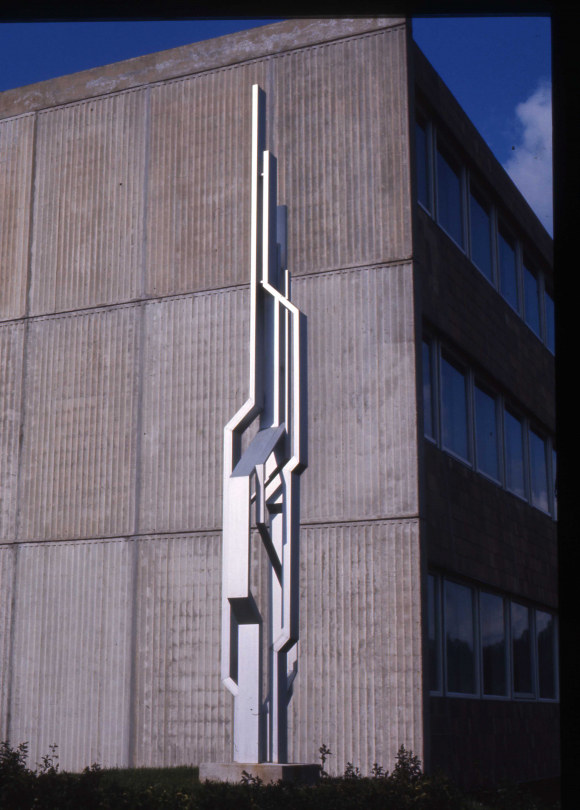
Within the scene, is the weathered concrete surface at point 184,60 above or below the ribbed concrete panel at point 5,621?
above

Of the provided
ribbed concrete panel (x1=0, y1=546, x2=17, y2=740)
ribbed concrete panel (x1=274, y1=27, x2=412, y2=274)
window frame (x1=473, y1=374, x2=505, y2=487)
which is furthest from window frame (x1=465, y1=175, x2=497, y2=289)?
ribbed concrete panel (x1=0, y1=546, x2=17, y2=740)

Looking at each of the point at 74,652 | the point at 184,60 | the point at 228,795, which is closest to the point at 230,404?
A: the point at 74,652

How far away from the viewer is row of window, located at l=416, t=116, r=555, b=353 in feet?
53.0

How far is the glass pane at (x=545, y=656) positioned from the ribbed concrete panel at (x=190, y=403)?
313 inches

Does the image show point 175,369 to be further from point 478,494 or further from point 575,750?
point 575,750

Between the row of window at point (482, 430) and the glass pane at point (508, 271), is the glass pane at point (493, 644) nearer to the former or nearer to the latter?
the row of window at point (482, 430)

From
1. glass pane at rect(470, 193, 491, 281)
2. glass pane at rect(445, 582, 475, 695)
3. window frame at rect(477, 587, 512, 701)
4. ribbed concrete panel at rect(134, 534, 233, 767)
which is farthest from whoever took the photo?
glass pane at rect(470, 193, 491, 281)

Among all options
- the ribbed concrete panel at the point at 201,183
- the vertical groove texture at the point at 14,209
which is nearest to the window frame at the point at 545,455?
the ribbed concrete panel at the point at 201,183

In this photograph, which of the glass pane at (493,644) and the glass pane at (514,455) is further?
the glass pane at (514,455)

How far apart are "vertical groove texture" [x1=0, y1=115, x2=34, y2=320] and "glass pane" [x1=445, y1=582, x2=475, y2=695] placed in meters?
7.82

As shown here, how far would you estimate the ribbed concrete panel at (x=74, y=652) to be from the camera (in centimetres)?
1430

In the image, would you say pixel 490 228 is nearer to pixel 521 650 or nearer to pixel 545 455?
pixel 545 455

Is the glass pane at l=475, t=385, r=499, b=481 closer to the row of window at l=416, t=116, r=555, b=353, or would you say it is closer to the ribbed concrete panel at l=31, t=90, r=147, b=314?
the row of window at l=416, t=116, r=555, b=353

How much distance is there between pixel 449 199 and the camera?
669 inches
